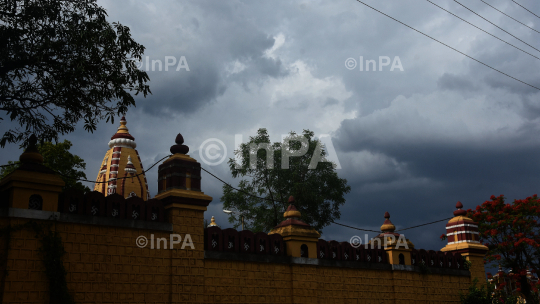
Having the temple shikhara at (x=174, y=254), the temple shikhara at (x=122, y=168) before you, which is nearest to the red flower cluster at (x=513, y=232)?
the temple shikhara at (x=174, y=254)

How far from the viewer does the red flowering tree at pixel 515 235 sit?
2339 cm

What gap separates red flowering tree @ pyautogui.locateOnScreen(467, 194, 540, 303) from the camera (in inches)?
921

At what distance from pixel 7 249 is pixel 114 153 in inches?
749

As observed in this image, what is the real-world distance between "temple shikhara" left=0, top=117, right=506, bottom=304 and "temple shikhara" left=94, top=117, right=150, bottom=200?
1456 centimetres

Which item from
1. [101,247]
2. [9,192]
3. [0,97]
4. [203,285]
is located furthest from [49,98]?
[203,285]

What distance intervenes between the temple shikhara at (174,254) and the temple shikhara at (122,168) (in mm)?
14562

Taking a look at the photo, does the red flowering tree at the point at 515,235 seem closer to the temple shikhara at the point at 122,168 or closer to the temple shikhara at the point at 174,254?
the temple shikhara at the point at 174,254

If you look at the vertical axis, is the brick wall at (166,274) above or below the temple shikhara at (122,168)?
below

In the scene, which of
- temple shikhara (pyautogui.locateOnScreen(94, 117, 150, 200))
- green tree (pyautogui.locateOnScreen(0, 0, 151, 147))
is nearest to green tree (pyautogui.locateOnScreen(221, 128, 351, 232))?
temple shikhara (pyautogui.locateOnScreen(94, 117, 150, 200))

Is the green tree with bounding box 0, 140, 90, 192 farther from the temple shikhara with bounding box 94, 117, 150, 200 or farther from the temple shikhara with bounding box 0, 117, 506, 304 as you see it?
the temple shikhara with bounding box 0, 117, 506, 304

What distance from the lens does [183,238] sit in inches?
381

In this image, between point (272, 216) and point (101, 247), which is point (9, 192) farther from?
point (272, 216)

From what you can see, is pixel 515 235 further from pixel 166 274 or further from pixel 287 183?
pixel 166 274

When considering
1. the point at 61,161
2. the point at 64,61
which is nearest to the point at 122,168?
the point at 61,161
